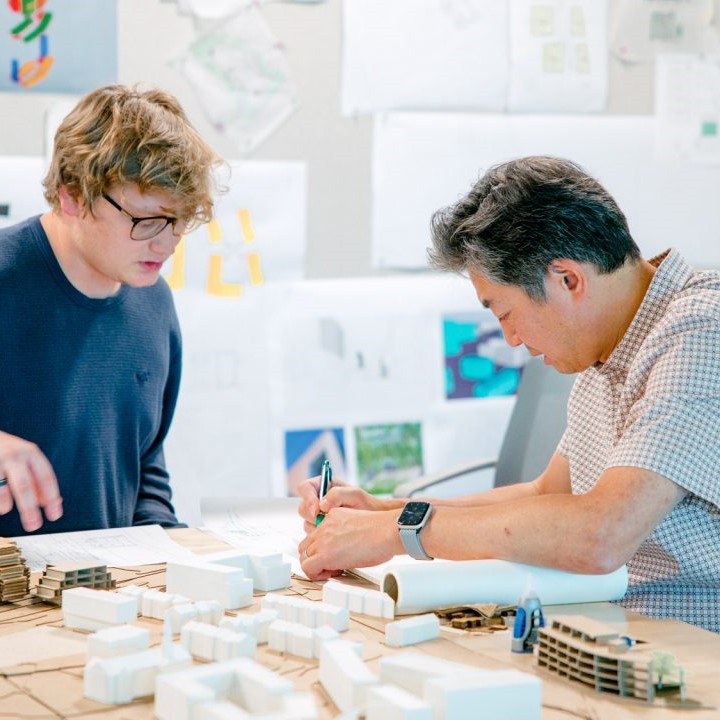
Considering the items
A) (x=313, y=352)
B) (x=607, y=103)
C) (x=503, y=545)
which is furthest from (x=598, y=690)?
(x=607, y=103)

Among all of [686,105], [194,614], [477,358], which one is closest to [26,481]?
[194,614]

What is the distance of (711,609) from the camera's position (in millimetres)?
1519

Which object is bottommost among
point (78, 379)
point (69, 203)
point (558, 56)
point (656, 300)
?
point (78, 379)

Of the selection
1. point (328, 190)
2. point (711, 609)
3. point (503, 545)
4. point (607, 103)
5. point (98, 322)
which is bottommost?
point (711, 609)

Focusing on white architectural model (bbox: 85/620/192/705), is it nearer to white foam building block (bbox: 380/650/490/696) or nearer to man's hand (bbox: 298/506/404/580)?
white foam building block (bbox: 380/650/490/696)

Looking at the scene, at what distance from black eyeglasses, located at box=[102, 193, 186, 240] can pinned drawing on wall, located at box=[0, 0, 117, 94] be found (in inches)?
38.9

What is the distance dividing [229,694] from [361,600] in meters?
0.33

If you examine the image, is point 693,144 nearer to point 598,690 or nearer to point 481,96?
point 481,96

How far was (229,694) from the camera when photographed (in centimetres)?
104

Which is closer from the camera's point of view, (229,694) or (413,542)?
(229,694)

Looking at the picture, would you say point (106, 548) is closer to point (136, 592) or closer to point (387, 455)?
point (136, 592)

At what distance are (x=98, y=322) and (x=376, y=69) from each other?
131 centimetres

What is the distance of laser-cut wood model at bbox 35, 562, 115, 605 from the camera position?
1381mm

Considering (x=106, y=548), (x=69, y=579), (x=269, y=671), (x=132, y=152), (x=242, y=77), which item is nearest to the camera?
(x=269, y=671)
